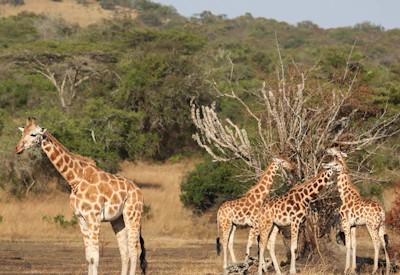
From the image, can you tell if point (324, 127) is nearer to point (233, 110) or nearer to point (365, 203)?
point (365, 203)

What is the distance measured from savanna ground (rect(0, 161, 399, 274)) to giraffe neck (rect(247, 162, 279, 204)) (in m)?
1.34

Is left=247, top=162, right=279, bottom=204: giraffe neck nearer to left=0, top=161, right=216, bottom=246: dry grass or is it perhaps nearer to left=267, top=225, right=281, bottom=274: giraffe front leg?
left=267, top=225, right=281, bottom=274: giraffe front leg

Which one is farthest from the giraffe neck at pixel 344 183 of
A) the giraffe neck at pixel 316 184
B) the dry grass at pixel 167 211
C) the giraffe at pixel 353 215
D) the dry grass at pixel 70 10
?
the dry grass at pixel 70 10

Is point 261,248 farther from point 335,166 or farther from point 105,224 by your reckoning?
point 105,224

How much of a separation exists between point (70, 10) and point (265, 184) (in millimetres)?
106684

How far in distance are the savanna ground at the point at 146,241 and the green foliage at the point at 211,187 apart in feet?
1.47

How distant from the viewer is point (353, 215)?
1605cm

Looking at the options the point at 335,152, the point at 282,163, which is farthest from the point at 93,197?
the point at 335,152

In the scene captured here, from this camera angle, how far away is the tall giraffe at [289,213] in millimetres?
15461

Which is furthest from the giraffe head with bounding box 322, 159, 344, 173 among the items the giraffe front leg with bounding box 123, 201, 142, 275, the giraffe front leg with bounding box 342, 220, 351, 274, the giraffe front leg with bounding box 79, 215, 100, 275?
the giraffe front leg with bounding box 79, 215, 100, 275

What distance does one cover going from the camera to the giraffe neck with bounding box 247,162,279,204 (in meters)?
16.6

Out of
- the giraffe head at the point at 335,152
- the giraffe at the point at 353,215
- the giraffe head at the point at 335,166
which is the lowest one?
the giraffe at the point at 353,215

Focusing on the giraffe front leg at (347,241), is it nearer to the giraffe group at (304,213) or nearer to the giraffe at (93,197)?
the giraffe group at (304,213)

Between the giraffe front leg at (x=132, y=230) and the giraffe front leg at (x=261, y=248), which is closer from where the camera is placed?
the giraffe front leg at (x=132, y=230)
